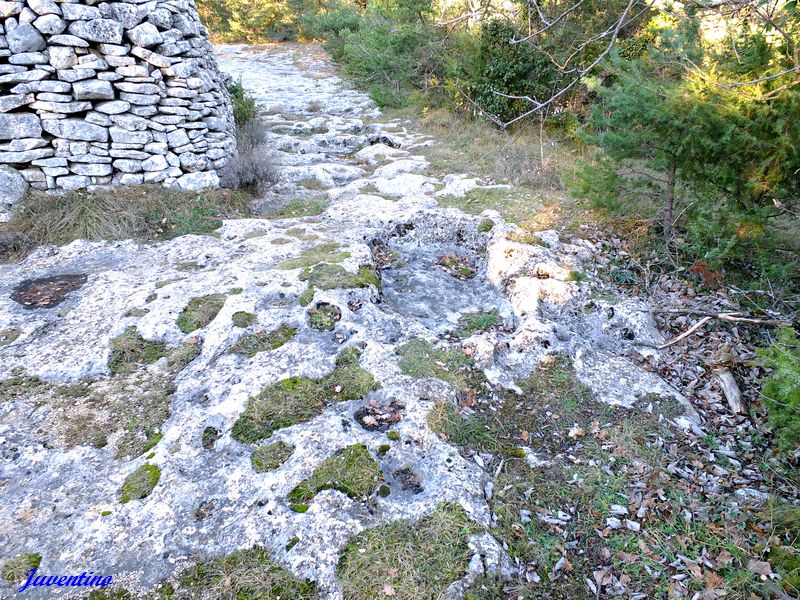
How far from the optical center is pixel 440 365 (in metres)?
4.07

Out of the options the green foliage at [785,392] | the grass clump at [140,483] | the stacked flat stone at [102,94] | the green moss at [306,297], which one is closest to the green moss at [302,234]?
the green moss at [306,297]

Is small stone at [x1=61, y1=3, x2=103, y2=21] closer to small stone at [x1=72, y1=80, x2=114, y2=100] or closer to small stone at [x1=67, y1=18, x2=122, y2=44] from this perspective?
small stone at [x1=67, y1=18, x2=122, y2=44]

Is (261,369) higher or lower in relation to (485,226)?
lower

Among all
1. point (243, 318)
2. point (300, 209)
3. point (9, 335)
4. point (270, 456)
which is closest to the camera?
point (270, 456)

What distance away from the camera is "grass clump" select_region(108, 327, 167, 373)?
4.08m

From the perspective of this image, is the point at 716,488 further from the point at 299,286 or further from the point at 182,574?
the point at 299,286

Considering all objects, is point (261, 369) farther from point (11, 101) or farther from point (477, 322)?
point (11, 101)

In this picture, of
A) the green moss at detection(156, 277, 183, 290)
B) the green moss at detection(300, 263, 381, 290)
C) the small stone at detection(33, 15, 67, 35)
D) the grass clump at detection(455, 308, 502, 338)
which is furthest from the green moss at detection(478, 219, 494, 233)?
the small stone at detection(33, 15, 67, 35)

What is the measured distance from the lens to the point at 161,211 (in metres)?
6.61

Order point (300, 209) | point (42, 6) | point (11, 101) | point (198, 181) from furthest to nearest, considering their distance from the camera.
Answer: point (300, 209) < point (198, 181) < point (11, 101) < point (42, 6)

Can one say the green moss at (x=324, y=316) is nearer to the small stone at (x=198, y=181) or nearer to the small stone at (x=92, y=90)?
the small stone at (x=198, y=181)

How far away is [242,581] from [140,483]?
1.01 meters

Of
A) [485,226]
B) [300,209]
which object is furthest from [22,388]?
[485,226]
